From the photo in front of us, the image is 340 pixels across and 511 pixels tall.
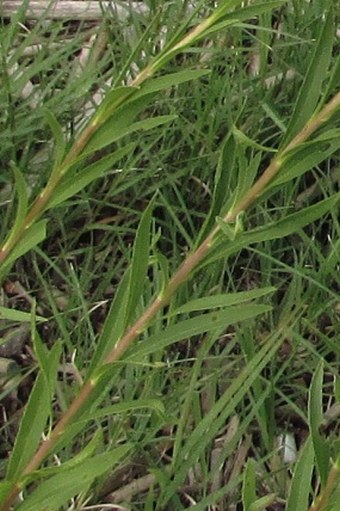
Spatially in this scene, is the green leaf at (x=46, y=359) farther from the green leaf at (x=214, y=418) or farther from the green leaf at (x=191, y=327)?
the green leaf at (x=214, y=418)

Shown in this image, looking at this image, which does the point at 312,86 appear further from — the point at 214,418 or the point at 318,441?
the point at 214,418

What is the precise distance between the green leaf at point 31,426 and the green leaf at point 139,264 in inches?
2.8

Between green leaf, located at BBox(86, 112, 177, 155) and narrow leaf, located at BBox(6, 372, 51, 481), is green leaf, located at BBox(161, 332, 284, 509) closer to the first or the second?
narrow leaf, located at BBox(6, 372, 51, 481)

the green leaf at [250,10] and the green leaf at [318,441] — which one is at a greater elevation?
the green leaf at [250,10]

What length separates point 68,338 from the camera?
144 cm

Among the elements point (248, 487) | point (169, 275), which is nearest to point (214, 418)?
point (169, 275)

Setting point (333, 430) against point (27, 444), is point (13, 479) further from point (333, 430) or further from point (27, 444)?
point (333, 430)

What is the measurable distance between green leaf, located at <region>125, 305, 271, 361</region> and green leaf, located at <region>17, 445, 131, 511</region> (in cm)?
8

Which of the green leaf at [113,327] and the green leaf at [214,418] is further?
the green leaf at [214,418]

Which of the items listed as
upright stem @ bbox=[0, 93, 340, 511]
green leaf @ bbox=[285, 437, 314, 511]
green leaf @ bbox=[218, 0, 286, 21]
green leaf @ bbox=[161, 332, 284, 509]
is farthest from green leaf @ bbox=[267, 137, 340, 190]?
green leaf @ bbox=[161, 332, 284, 509]

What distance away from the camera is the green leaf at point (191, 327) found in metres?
0.79

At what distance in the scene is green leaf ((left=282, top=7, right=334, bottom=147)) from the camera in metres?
0.74

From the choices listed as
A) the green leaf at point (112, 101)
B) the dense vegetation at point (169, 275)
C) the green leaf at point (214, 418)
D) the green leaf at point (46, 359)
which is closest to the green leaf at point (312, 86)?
the dense vegetation at point (169, 275)

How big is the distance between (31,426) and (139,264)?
156mm
